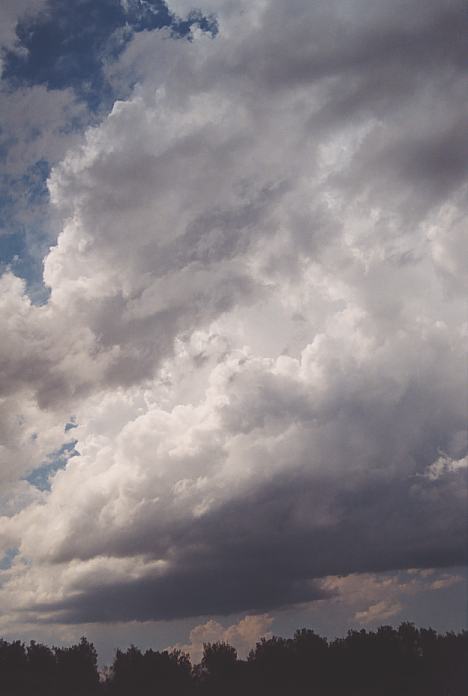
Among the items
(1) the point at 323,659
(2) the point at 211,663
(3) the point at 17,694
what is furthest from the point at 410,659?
(3) the point at 17,694

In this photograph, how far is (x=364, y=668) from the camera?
139m

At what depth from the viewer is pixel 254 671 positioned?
140m

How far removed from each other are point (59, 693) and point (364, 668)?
73.2 meters

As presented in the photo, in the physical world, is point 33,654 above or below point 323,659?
above

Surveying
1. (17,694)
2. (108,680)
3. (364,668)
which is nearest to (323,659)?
(364,668)

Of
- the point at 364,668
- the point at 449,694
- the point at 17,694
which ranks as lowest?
the point at 449,694

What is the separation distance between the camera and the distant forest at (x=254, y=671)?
135m

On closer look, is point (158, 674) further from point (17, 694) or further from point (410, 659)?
point (410, 659)

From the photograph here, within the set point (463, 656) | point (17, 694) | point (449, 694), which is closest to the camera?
point (17, 694)

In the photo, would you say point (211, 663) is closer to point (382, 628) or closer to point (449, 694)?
point (382, 628)

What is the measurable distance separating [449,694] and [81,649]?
91.6 metres

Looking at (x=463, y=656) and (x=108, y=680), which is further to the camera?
(x=463, y=656)

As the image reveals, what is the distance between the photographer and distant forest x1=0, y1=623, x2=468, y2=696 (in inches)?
5320

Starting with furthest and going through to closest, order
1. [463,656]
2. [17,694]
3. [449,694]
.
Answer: [463,656]
[449,694]
[17,694]
